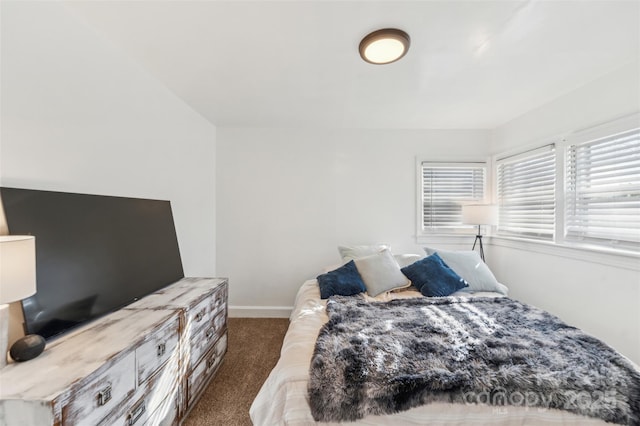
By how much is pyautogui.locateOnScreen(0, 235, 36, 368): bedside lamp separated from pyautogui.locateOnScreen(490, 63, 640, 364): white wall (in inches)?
143

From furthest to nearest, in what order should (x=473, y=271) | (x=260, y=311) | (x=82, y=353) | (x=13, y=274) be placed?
(x=260, y=311), (x=473, y=271), (x=82, y=353), (x=13, y=274)

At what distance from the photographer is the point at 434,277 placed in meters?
2.53

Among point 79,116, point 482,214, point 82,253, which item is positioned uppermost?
point 79,116

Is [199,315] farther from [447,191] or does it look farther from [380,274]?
[447,191]

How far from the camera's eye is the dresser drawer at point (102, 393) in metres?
0.91

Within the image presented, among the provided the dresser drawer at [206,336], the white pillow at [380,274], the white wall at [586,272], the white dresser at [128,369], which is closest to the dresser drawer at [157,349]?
the white dresser at [128,369]

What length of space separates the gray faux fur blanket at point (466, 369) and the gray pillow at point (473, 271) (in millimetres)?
768

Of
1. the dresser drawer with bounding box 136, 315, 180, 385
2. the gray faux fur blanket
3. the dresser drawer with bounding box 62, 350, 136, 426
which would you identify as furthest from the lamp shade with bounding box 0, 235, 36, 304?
the gray faux fur blanket

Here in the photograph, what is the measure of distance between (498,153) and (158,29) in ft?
12.7

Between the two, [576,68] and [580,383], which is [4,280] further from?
[576,68]

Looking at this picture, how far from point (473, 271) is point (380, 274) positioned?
3.30 ft

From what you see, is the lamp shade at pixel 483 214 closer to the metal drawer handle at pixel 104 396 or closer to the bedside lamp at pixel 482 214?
the bedside lamp at pixel 482 214

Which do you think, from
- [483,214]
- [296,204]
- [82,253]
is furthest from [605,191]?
[82,253]

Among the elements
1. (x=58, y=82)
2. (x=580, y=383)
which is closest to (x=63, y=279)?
(x=58, y=82)
